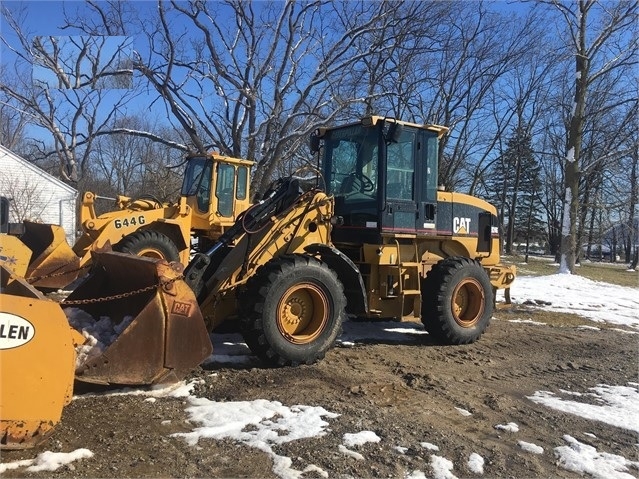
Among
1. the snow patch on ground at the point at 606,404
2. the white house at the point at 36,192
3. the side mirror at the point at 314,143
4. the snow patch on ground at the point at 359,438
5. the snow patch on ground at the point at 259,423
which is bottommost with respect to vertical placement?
the snow patch on ground at the point at 606,404

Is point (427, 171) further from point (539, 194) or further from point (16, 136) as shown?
point (539, 194)

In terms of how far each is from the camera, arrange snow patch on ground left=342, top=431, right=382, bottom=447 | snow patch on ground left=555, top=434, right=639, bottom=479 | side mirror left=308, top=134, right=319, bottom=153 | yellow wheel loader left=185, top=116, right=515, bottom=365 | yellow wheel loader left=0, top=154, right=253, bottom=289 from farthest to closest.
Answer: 1. yellow wheel loader left=0, top=154, right=253, bottom=289
2. side mirror left=308, top=134, right=319, bottom=153
3. yellow wheel loader left=185, top=116, right=515, bottom=365
4. snow patch on ground left=342, top=431, right=382, bottom=447
5. snow patch on ground left=555, top=434, right=639, bottom=479

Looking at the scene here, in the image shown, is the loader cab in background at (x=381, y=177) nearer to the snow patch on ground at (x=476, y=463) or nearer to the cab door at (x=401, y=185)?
the cab door at (x=401, y=185)

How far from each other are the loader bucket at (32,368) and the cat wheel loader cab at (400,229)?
3.51 metres

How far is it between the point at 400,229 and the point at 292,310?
1911mm

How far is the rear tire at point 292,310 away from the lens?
5.32 m

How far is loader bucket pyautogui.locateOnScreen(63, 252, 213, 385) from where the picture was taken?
4.20 meters

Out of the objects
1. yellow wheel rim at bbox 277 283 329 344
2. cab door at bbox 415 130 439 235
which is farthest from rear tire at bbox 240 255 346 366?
cab door at bbox 415 130 439 235

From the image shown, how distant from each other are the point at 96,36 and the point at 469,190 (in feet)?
66.9

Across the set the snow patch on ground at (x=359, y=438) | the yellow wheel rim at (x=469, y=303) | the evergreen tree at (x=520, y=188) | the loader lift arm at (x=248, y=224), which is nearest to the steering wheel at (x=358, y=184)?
the loader lift arm at (x=248, y=224)

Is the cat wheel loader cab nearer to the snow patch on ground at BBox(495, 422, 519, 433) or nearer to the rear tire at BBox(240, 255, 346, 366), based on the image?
the rear tire at BBox(240, 255, 346, 366)

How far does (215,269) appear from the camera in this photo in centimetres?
607

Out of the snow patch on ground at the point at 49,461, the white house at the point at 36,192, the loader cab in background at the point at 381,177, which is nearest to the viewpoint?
the snow patch on ground at the point at 49,461

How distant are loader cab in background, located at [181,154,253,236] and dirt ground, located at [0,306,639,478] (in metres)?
5.31
